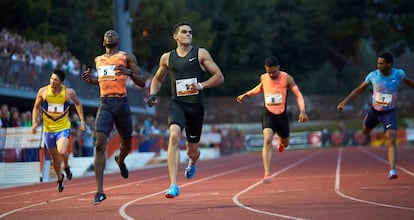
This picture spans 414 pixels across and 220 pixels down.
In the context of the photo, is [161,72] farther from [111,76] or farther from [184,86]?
[111,76]

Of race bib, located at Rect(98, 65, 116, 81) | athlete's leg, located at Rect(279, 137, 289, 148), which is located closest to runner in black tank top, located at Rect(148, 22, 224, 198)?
race bib, located at Rect(98, 65, 116, 81)

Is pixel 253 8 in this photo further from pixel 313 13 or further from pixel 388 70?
pixel 388 70

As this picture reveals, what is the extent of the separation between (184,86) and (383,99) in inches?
187

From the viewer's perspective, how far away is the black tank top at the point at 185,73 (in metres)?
12.1

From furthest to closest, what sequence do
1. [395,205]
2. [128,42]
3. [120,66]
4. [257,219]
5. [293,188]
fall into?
[128,42], [293,188], [120,66], [395,205], [257,219]

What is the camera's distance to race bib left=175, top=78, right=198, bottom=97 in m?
12.1

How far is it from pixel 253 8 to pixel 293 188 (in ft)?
211

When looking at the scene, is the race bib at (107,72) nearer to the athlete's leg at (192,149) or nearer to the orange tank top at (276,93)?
the athlete's leg at (192,149)

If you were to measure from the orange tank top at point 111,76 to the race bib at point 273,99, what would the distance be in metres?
4.12

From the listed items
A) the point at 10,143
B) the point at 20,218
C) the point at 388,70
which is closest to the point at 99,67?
the point at 20,218

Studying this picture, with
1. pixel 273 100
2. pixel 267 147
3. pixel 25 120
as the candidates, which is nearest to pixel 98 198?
pixel 267 147

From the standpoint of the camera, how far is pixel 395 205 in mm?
11141

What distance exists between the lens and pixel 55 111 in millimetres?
15477

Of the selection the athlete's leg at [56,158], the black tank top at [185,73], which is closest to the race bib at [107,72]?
the black tank top at [185,73]
